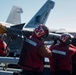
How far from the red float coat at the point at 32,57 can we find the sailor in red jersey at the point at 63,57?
0.63m

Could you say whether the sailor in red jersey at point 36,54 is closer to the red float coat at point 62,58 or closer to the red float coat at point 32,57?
the red float coat at point 32,57

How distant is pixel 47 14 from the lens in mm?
37062

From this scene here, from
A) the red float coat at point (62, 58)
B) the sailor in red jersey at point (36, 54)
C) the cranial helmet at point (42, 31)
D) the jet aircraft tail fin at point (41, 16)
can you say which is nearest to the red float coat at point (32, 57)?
the sailor in red jersey at point (36, 54)

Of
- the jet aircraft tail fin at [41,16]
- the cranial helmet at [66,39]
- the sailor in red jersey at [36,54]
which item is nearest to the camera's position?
the sailor in red jersey at [36,54]

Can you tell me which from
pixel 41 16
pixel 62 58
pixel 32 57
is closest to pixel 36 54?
pixel 32 57

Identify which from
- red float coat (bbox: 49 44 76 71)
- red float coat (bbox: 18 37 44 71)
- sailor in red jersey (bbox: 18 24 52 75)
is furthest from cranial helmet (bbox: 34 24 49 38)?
red float coat (bbox: 49 44 76 71)

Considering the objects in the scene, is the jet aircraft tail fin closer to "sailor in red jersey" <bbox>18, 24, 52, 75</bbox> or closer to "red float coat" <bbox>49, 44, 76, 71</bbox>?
"red float coat" <bbox>49, 44, 76, 71</bbox>

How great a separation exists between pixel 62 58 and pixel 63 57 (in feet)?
0.11

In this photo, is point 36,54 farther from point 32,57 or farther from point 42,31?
point 42,31

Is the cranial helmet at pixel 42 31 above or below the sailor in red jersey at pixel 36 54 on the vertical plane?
above

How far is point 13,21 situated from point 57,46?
104 ft

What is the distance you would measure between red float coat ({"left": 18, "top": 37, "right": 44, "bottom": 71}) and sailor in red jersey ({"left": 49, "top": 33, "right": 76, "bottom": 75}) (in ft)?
2.06

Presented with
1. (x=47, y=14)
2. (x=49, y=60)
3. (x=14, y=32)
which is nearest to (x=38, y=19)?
(x=47, y=14)

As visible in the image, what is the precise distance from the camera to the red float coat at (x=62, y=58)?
620 centimetres
